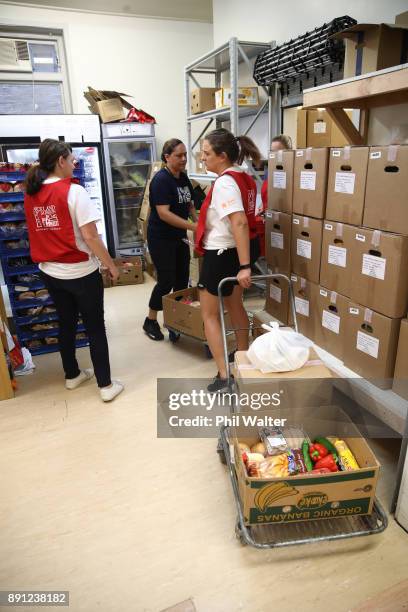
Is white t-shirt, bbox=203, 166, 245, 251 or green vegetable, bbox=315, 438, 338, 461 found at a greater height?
white t-shirt, bbox=203, 166, 245, 251

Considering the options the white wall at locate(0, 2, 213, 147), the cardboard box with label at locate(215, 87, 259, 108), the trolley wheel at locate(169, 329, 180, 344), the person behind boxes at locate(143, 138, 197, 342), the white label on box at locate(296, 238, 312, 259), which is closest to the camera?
the white label on box at locate(296, 238, 312, 259)

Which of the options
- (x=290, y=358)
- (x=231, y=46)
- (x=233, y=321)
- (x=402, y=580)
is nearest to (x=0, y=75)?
(x=231, y=46)

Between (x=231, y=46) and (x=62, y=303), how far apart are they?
8.99 feet

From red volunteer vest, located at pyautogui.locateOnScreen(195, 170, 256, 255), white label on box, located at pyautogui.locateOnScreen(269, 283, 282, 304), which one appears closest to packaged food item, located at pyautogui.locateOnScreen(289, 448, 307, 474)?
white label on box, located at pyautogui.locateOnScreen(269, 283, 282, 304)

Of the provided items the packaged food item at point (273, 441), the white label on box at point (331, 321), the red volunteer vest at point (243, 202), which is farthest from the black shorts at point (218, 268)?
the packaged food item at point (273, 441)

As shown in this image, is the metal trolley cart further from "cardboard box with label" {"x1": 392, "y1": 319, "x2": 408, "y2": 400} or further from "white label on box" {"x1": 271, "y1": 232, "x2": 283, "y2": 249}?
"white label on box" {"x1": 271, "y1": 232, "x2": 283, "y2": 249}

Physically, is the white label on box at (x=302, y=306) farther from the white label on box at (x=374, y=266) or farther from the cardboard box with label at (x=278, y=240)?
the white label on box at (x=374, y=266)

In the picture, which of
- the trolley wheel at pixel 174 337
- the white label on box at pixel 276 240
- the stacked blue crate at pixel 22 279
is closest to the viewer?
the white label on box at pixel 276 240

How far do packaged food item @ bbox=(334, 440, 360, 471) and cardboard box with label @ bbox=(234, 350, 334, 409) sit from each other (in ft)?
0.62

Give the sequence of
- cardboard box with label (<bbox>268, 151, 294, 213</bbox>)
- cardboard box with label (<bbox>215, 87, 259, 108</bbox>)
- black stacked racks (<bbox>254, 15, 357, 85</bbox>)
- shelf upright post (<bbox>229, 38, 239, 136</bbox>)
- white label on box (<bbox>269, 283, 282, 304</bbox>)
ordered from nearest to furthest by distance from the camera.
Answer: cardboard box with label (<bbox>268, 151, 294, 213</bbox>), white label on box (<bbox>269, 283, 282, 304</bbox>), black stacked racks (<bbox>254, 15, 357, 85</bbox>), shelf upright post (<bbox>229, 38, 239, 136</bbox>), cardboard box with label (<bbox>215, 87, 259, 108</bbox>)

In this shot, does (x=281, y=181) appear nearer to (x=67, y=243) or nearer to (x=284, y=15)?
(x=67, y=243)

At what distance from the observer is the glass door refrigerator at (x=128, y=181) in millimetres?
5566

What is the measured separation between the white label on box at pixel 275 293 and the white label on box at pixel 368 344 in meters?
0.74

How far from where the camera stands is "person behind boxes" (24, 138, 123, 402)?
235 cm
